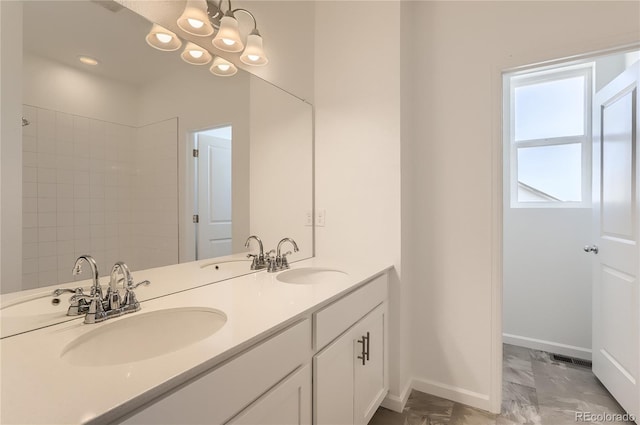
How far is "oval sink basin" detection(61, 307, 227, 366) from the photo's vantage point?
2.75 feet

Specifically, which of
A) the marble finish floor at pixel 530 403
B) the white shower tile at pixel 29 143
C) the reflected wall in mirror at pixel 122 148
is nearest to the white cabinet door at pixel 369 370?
the marble finish floor at pixel 530 403

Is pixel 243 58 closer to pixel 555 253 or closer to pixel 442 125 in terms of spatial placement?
pixel 442 125

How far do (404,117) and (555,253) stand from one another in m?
1.76

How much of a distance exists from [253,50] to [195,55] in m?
0.34

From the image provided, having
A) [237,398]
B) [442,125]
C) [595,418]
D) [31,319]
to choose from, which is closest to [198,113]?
[31,319]

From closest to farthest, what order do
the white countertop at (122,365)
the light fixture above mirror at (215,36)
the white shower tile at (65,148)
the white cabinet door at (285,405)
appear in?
1. the white countertop at (122,365)
2. the white cabinet door at (285,405)
3. the white shower tile at (65,148)
4. the light fixture above mirror at (215,36)

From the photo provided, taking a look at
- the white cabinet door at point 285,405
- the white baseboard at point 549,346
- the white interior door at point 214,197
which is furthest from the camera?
the white baseboard at point 549,346

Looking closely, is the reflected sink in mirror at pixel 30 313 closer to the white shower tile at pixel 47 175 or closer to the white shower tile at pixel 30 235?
the white shower tile at pixel 30 235

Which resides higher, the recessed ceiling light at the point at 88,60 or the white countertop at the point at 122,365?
the recessed ceiling light at the point at 88,60

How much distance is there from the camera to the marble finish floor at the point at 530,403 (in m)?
1.72

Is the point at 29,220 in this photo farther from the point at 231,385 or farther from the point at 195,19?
the point at 195,19

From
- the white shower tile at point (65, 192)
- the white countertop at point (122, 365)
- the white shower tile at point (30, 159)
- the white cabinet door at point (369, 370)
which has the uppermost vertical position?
the white shower tile at point (30, 159)

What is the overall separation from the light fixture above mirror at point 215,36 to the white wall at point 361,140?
58 centimetres

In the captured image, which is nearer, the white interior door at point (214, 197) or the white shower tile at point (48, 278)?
the white shower tile at point (48, 278)
